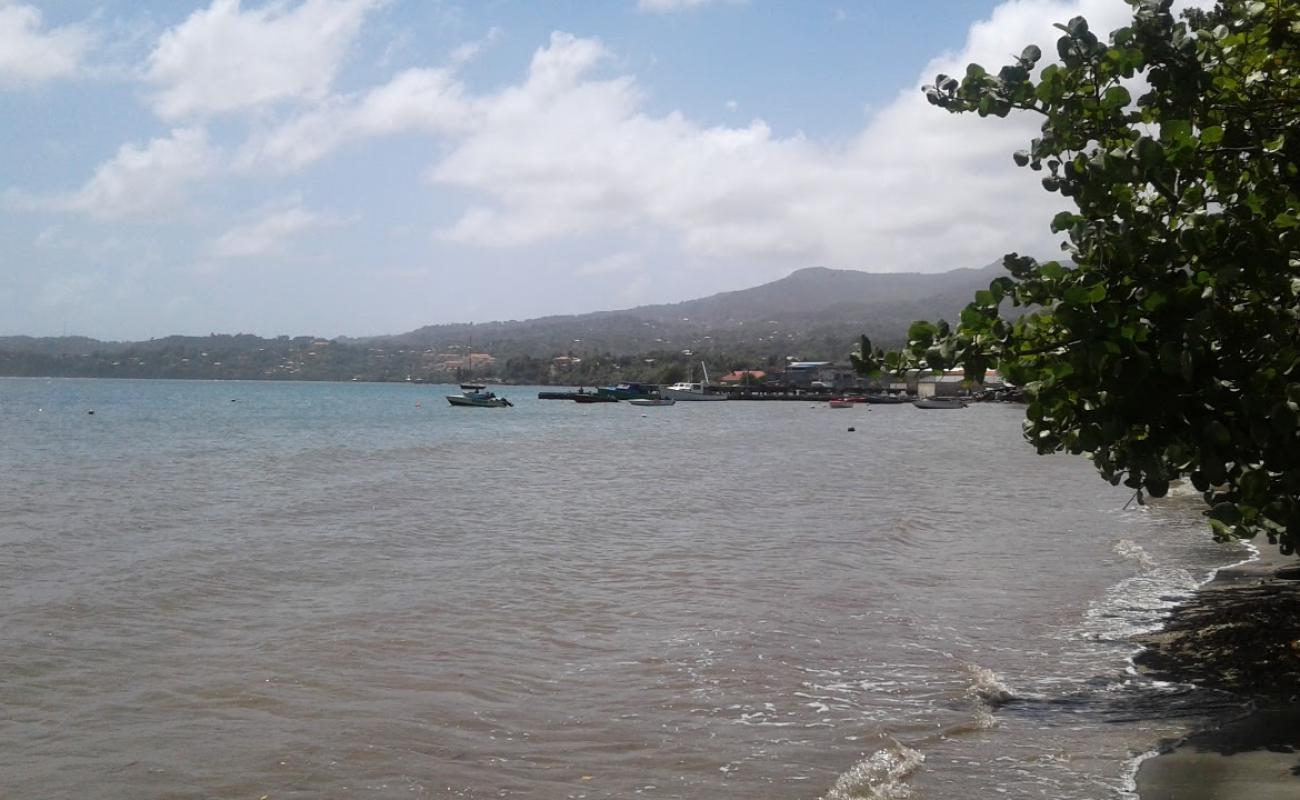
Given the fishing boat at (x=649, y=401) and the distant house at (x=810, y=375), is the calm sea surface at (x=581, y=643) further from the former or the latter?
the distant house at (x=810, y=375)

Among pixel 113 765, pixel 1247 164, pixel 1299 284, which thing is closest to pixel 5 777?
pixel 113 765

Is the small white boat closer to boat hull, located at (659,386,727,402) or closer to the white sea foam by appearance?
boat hull, located at (659,386,727,402)

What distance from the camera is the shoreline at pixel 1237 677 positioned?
261 inches

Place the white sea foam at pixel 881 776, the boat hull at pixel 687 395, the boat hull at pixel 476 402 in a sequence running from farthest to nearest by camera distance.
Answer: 1. the boat hull at pixel 687 395
2. the boat hull at pixel 476 402
3. the white sea foam at pixel 881 776

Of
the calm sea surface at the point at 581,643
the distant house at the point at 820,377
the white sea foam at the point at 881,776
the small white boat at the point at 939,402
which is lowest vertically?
the small white boat at the point at 939,402

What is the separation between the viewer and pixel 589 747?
7996 millimetres

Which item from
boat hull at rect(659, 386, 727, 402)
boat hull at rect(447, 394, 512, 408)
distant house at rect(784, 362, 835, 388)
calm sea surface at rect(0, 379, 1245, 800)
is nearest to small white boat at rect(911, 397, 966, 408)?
boat hull at rect(659, 386, 727, 402)

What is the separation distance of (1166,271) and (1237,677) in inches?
175

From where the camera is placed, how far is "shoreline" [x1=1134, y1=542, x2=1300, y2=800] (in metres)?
6.64

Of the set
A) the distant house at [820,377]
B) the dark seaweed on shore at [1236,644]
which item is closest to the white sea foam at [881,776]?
the dark seaweed on shore at [1236,644]

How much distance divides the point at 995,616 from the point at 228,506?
1734 centimetres

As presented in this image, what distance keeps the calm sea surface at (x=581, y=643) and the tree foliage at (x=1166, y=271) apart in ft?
7.70

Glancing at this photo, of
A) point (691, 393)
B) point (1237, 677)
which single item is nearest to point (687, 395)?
point (691, 393)

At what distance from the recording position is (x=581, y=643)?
11273mm
